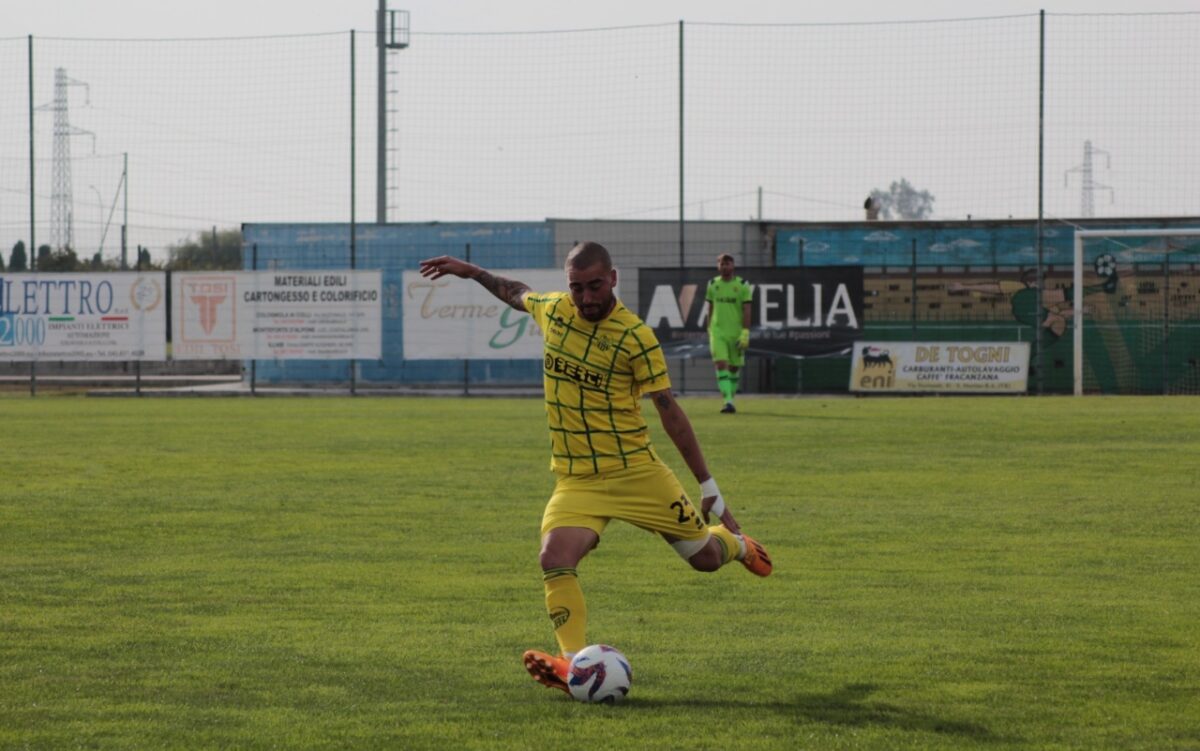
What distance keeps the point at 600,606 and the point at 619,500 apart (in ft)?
5.39

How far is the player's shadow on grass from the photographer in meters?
5.70

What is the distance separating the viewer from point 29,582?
29.8ft

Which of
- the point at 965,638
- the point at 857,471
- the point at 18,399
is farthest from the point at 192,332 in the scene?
the point at 965,638

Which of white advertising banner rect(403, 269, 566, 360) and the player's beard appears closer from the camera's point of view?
the player's beard

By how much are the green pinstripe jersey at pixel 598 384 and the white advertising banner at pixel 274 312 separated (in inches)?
957

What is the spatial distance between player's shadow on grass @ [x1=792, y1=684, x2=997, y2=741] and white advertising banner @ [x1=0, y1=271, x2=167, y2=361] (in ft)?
85.6

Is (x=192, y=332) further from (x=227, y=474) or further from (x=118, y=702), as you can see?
(x=118, y=702)

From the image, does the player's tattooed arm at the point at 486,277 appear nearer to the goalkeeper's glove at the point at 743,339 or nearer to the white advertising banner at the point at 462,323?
the goalkeeper's glove at the point at 743,339

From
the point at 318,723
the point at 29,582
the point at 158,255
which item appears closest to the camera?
the point at 318,723

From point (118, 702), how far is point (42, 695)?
331 mm

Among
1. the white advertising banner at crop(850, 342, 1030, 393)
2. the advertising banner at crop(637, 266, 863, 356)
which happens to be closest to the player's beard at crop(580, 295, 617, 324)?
the advertising banner at crop(637, 266, 863, 356)

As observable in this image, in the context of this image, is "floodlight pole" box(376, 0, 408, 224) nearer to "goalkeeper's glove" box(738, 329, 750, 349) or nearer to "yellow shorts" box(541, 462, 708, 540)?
"goalkeeper's glove" box(738, 329, 750, 349)

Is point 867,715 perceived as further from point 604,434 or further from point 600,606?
point 600,606

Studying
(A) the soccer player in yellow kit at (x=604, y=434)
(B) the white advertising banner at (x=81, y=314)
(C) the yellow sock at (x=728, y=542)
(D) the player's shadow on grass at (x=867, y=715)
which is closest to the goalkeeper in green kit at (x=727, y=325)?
(B) the white advertising banner at (x=81, y=314)
